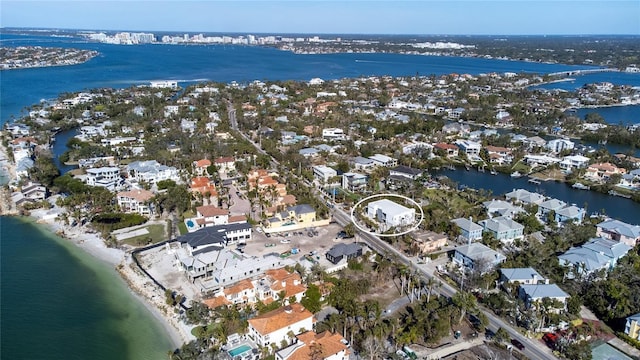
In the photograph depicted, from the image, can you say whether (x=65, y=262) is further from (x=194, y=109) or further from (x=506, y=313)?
(x=194, y=109)

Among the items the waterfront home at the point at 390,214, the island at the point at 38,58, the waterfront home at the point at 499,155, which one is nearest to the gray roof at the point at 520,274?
the waterfront home at the point at 390,214

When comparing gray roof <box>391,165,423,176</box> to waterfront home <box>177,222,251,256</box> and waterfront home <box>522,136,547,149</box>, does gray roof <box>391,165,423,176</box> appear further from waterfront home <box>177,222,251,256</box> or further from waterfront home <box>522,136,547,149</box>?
waterfront home <box>522,136,547,149</box>

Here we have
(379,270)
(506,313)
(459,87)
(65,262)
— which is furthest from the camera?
(459,87)

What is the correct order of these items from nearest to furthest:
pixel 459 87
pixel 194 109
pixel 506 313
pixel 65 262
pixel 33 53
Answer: pixel 506 313, pixel 65 262, pixel 194 109, pixel 459 87, pixel 33 53

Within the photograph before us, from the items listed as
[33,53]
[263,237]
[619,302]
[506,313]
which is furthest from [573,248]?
[33,53]

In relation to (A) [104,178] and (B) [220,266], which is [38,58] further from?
(B) [220,266]

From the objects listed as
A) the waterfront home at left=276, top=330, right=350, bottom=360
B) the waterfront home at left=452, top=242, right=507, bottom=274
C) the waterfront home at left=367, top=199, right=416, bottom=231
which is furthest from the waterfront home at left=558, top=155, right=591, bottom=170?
the waterfront home at left=276, top=330, right=350, bottom=360

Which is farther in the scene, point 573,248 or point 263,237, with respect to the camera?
point 263,237
